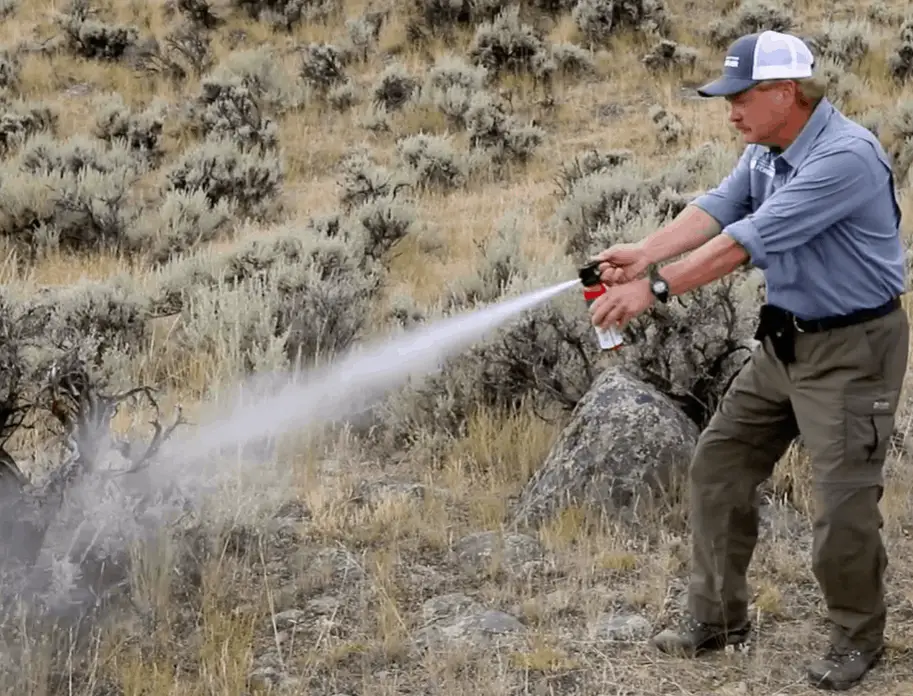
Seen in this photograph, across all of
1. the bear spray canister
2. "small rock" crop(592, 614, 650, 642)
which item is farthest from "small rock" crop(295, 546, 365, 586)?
the bear spray canister

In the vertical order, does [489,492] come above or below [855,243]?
below

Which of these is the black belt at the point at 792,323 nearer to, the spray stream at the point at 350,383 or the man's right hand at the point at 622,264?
the man's right hand at the point at 622,264

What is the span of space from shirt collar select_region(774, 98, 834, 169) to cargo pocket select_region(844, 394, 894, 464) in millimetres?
718

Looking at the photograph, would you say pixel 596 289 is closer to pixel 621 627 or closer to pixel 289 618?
pixel 621 627

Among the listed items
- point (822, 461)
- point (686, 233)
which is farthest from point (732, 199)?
point (822, 461)

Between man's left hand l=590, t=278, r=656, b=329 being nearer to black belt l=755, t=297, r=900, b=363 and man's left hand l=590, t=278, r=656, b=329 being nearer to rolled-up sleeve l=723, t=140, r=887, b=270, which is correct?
rolled-up sleeve l=723, t=140, r=887, b=270

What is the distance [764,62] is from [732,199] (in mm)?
606

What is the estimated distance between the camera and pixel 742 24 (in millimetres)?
15219

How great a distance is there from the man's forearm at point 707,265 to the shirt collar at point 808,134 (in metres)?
0.38

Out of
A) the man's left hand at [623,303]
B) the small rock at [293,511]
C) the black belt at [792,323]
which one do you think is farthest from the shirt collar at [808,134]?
the small rock at [293,511]

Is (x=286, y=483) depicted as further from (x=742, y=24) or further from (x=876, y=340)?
(x=742, y=24)

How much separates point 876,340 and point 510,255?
462 cm

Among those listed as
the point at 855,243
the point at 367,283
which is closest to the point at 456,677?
the point at 855,243

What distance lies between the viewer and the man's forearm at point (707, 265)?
3312 mm
